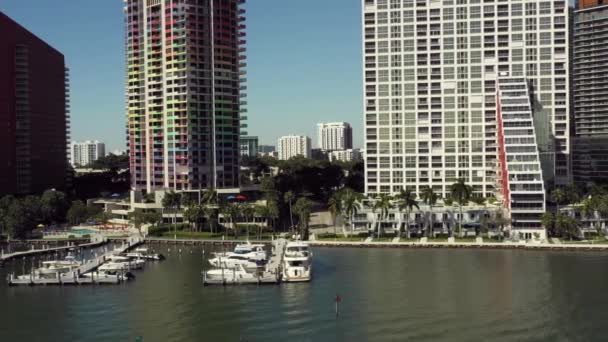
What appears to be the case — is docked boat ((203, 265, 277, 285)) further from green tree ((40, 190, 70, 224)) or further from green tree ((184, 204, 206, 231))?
green tree ((40, 190, 70, 224))

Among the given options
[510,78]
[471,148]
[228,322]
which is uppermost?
[510,78]

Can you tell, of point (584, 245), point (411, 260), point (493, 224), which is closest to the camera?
point (411, 260)

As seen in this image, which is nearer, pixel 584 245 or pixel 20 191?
pixel 584 245

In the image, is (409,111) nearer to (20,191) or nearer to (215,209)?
(215,209)

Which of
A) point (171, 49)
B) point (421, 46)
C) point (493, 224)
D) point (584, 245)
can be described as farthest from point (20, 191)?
point (584, 245)

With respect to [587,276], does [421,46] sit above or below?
above

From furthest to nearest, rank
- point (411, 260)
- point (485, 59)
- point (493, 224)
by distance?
point (485, 59)
point (493, 224)
point (411, 260)
